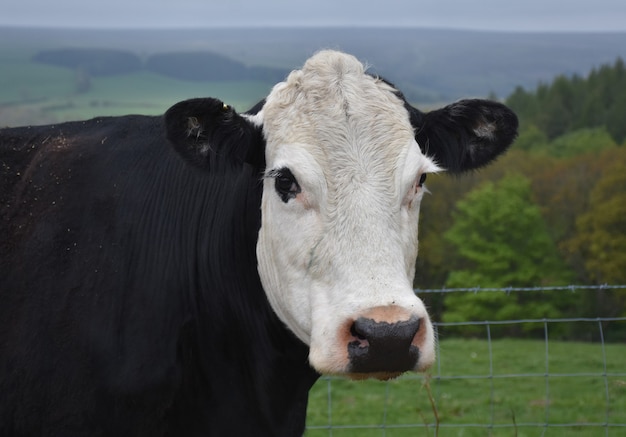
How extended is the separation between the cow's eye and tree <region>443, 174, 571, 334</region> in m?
50.2

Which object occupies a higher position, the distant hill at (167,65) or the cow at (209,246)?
the distant hill at (167,65)

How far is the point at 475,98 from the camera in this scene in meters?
4.74

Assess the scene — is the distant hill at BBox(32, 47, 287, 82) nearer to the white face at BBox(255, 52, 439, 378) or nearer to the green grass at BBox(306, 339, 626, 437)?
the green grass at BBox(306, 339, 626, 437)

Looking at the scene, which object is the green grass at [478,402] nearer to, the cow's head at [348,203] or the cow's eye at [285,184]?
the cow's head at [348,203]

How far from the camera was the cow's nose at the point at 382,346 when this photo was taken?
3594 mm

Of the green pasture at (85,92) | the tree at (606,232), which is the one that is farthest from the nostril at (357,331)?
the green pasture at (85,92)

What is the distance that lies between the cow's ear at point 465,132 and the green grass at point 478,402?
20.1 ft

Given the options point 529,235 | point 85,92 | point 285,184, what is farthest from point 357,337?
point 85,92

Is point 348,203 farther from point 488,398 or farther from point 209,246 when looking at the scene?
point 488,398

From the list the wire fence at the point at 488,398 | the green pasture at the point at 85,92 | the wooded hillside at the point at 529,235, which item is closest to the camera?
the wire fence at the point at 488,398

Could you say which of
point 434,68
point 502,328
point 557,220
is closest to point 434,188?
point 557,220

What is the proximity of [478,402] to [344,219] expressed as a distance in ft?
39.0

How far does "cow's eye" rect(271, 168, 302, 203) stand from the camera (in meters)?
4.16

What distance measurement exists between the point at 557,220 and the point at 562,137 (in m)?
30.1
